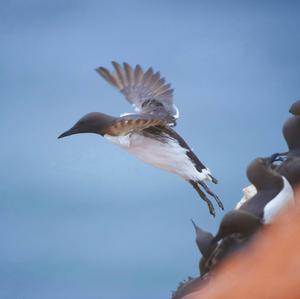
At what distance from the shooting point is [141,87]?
5.87 metres

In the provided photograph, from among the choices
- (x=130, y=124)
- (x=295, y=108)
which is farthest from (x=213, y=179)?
(x=295, y=108)

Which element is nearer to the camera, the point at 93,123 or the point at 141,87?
the point at 93,123

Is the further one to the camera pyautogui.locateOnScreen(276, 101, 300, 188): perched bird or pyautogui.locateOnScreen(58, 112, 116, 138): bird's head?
pyautogui.locateOnScreen(58, 112, 116, 138): bird's head

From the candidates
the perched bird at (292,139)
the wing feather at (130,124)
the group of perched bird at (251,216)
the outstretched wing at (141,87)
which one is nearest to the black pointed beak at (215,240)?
the group of perched bird at (251,216)

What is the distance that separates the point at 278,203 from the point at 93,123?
14.7 feet

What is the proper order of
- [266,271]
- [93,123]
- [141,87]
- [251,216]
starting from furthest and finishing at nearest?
[141,87], [93,123], [251,216], [266,271]

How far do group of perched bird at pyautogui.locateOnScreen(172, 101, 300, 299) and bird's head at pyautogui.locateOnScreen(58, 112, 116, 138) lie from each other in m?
4.28

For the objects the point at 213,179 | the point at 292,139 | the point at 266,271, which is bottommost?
the point at 266,271

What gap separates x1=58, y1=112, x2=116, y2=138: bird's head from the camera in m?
4.84

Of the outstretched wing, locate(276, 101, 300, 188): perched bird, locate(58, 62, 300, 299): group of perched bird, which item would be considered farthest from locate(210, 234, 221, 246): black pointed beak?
the outstretched wing

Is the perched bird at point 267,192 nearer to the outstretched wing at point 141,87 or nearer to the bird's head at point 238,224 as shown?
the bird's head at point 238,224

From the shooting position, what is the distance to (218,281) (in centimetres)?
36

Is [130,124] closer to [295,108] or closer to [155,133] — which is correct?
[155,133]

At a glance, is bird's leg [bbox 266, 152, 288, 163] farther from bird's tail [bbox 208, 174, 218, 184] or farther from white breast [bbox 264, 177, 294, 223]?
bird's tail [bbox 208, 174, 218, 184]
